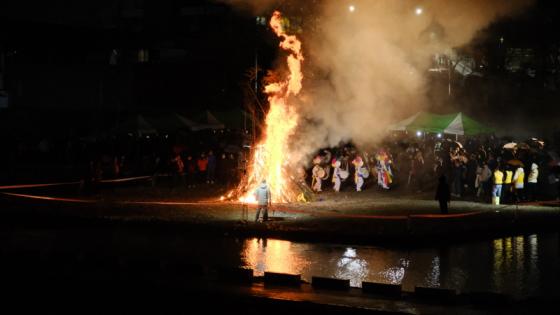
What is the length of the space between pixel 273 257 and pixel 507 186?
11.3 metres

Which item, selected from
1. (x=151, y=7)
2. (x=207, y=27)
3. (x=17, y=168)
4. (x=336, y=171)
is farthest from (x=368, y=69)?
(x=151, y=7)

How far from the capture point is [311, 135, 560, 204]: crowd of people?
21062 millimetres

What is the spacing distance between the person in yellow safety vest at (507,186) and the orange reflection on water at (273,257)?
Answer: 9.54m

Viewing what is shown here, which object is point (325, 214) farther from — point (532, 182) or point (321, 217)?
point (532, 182)

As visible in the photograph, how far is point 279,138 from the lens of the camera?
21312 millimetres

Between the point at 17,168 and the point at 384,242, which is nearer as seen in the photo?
the point at 384,242

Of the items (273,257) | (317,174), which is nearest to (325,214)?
(273,257)

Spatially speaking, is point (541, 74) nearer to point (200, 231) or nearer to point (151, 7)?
point (200, 231)

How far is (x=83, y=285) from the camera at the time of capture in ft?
33.1

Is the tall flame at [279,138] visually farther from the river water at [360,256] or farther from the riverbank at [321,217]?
the river water at [360,256]

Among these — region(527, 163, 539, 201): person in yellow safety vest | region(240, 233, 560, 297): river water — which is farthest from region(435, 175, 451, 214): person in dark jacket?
region(527, 163, 539, 201): person in yellow safety vest

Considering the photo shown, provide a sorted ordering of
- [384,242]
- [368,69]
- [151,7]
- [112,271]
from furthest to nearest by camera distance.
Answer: [151,7] → [368,69] → [384,242] → [112,271]

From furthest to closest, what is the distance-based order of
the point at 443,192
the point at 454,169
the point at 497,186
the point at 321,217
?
1. the point at 454,169
2. the point at 497,186
3. the point at 321,217
4. the point at 443,192

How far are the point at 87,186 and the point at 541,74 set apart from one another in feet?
73.0
